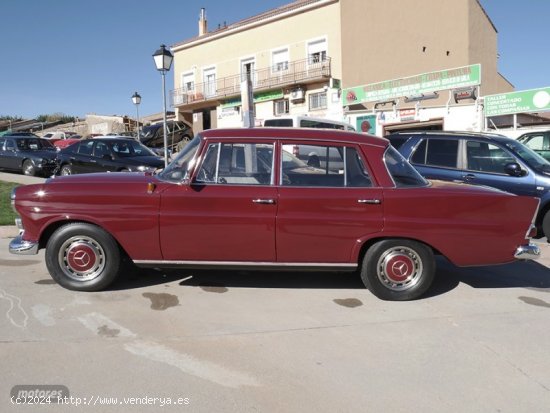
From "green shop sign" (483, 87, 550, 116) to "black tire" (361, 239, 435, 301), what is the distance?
13.4m

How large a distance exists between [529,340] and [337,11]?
1056 inches

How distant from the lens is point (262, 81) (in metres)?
32.0

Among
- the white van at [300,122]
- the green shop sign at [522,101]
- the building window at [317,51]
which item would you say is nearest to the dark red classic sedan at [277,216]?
the white van at [300,122]

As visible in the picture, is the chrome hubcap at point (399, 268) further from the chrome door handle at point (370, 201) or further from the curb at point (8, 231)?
the curb at point (8, 231)

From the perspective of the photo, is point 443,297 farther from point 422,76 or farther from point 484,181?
point 422,76

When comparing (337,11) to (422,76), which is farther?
(337,11)

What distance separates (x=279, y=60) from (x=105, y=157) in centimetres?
2083

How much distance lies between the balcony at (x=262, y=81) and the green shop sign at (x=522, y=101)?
13.4 metres

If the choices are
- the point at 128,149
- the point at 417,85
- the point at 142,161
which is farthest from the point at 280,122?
the point at 417,85

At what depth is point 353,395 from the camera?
308cm

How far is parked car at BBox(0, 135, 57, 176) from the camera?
49.7 ft

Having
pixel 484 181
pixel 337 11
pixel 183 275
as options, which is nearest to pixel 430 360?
pixel 183 275

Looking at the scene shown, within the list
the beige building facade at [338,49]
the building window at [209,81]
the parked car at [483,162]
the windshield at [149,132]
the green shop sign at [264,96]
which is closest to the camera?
the parked car at [483,162]

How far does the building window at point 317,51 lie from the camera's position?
95.0 feet
